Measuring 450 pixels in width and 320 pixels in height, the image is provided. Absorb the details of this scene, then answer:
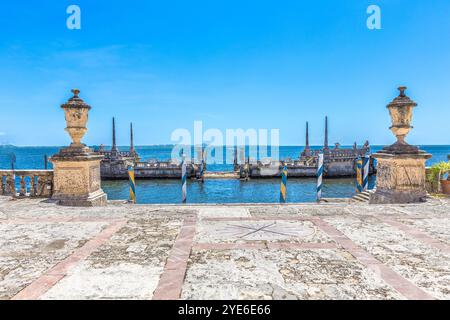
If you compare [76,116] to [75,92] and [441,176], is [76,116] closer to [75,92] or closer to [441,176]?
[75,92]

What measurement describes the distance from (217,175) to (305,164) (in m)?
10.8

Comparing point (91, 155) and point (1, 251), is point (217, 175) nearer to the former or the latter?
point (91, 155)

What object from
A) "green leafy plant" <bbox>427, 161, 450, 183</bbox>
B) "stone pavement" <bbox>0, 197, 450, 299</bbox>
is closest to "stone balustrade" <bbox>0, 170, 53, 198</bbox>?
"stone pavement" <bbox>0, 197, 450, 299</bbox>

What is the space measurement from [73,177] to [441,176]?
31.5 ft

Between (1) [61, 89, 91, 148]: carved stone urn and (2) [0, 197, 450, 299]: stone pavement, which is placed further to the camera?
(1) [61, 89, 91, 148]: carved stone urn

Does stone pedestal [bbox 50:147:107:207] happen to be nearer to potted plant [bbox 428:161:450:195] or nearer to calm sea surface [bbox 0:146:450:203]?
potted plant [bbox 428:161:450:195]

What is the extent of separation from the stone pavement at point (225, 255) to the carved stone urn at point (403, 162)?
4.15 ft

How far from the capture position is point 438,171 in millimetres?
7910

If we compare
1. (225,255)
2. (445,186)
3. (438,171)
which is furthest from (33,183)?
(445,186)

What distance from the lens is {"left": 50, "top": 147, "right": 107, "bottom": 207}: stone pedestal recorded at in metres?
6.69

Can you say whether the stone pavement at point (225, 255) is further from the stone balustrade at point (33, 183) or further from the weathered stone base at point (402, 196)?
the stone balustrade at point (33, 183)

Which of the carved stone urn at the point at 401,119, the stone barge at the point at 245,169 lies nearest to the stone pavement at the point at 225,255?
the carved stone urn at the point at 401,119

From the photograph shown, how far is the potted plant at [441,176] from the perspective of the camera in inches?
304
